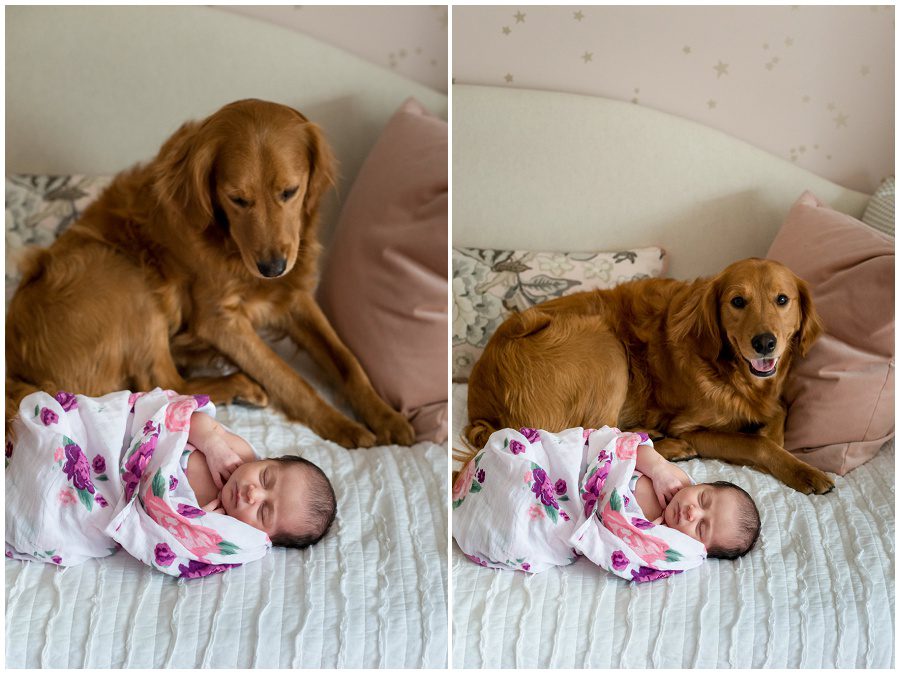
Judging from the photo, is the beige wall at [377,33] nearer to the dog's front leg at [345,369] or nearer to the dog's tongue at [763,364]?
the dog's front leg at [345,369]

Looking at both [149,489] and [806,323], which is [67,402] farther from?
[806,323]

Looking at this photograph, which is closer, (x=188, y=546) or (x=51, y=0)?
(x=188, y=546)

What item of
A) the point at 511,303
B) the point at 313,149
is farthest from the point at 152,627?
the point at 313,149

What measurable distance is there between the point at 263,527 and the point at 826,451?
987 mm

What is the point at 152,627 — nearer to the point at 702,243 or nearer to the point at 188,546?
the point at 188,546

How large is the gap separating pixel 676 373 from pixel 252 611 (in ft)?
2.61

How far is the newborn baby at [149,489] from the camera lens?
1.27m

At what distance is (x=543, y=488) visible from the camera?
128 cm

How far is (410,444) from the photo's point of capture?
1.68 m

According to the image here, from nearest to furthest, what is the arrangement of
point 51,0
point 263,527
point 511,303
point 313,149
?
point 263,527, point 511,303, point 313,149, point 51,0

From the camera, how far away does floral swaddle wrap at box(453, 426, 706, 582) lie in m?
1.25

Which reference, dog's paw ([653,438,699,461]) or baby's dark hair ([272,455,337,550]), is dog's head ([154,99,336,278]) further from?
dog's paw ([653,438,699,461])

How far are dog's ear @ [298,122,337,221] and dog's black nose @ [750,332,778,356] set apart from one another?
89 centimetres

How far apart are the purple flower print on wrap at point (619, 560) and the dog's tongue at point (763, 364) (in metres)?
0.38
